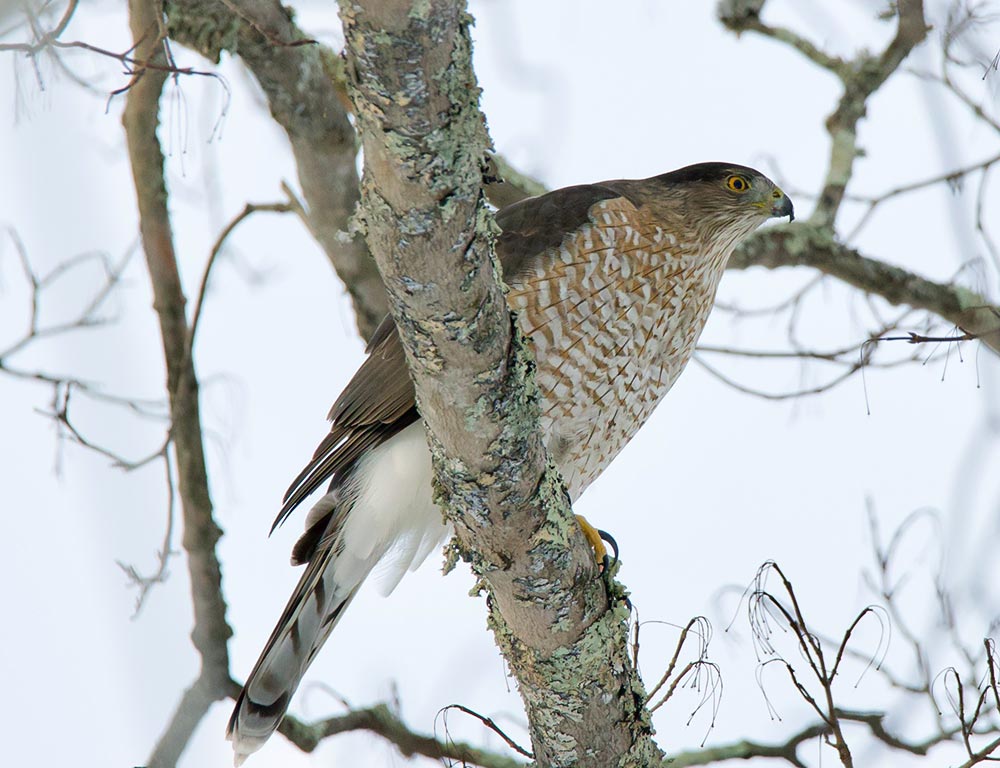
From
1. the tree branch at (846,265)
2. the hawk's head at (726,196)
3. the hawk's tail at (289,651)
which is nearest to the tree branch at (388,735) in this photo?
the hawk's tail at (289,651)

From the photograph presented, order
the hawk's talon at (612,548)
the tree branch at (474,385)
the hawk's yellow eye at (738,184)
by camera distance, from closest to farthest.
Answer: the tree branch at (474,385), the hawk's talon at (612,548), the hawk's yellow eye at (738,184)

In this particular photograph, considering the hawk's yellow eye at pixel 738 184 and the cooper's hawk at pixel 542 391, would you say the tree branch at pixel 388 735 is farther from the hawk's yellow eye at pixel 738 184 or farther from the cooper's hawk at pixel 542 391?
the hawk's yellow eye at pixel 738 184

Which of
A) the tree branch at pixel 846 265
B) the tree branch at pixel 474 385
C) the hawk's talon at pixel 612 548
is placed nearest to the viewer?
the tree branch at pixel 474 385

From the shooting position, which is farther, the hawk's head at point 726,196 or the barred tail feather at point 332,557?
the hawk's head at point 726,196

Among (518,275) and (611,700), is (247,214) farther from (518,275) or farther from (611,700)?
(611,700)

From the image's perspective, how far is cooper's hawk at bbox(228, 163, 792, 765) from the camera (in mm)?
3469

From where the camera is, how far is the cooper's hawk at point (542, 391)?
3469 mm

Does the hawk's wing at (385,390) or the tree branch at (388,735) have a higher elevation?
the hawk's wing at (385,390)

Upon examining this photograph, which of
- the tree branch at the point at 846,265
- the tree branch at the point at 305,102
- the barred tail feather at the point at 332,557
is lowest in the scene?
the barred tail feather at the point at 332,557

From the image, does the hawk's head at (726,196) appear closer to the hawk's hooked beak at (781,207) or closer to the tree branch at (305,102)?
the hawk's hooked beak at (781,207)

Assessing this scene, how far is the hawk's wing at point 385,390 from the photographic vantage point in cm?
346

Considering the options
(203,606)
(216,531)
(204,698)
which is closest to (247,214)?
(216,531)

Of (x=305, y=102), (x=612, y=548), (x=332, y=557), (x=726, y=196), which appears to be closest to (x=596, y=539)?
(x=612, y=548)

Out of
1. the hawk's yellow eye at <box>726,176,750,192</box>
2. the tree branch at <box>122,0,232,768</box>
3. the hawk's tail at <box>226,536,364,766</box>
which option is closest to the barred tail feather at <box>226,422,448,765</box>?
the hawk's tail at <box>226,536,364,766</box>
